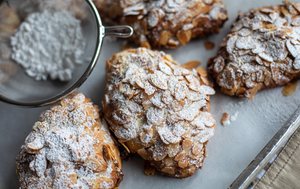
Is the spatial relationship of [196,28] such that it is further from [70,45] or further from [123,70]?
[70,45]

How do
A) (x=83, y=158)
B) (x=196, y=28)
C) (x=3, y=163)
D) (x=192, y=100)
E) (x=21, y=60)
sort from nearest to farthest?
1. (x=83, y=158)
2. (x=192, y=100)
3. (x=3, y=163)
4. (x=196, y=28)
5. (x=21, y=60)

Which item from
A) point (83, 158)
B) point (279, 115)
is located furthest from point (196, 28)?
point (83, 158)

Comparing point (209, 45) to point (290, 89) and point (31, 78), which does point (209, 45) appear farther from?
point (31, 78)

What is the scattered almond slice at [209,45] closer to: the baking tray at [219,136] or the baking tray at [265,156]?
the baking tray at [219,136]

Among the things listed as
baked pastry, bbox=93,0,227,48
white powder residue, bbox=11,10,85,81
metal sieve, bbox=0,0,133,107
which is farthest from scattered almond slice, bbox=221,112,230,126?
white powder residue, bbox=11,10,85,81

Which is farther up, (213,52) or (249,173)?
(213,52)

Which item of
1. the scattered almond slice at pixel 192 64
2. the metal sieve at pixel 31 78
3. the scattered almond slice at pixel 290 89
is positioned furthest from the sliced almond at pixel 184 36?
the scattered almond slice at pixel 290 89

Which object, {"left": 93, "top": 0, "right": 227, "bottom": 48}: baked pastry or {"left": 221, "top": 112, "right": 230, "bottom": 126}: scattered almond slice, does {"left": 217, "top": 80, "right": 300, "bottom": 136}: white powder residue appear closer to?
{"left": 221, "top": 112, "right": 230, "bottom": 126}: scattered almond slice
